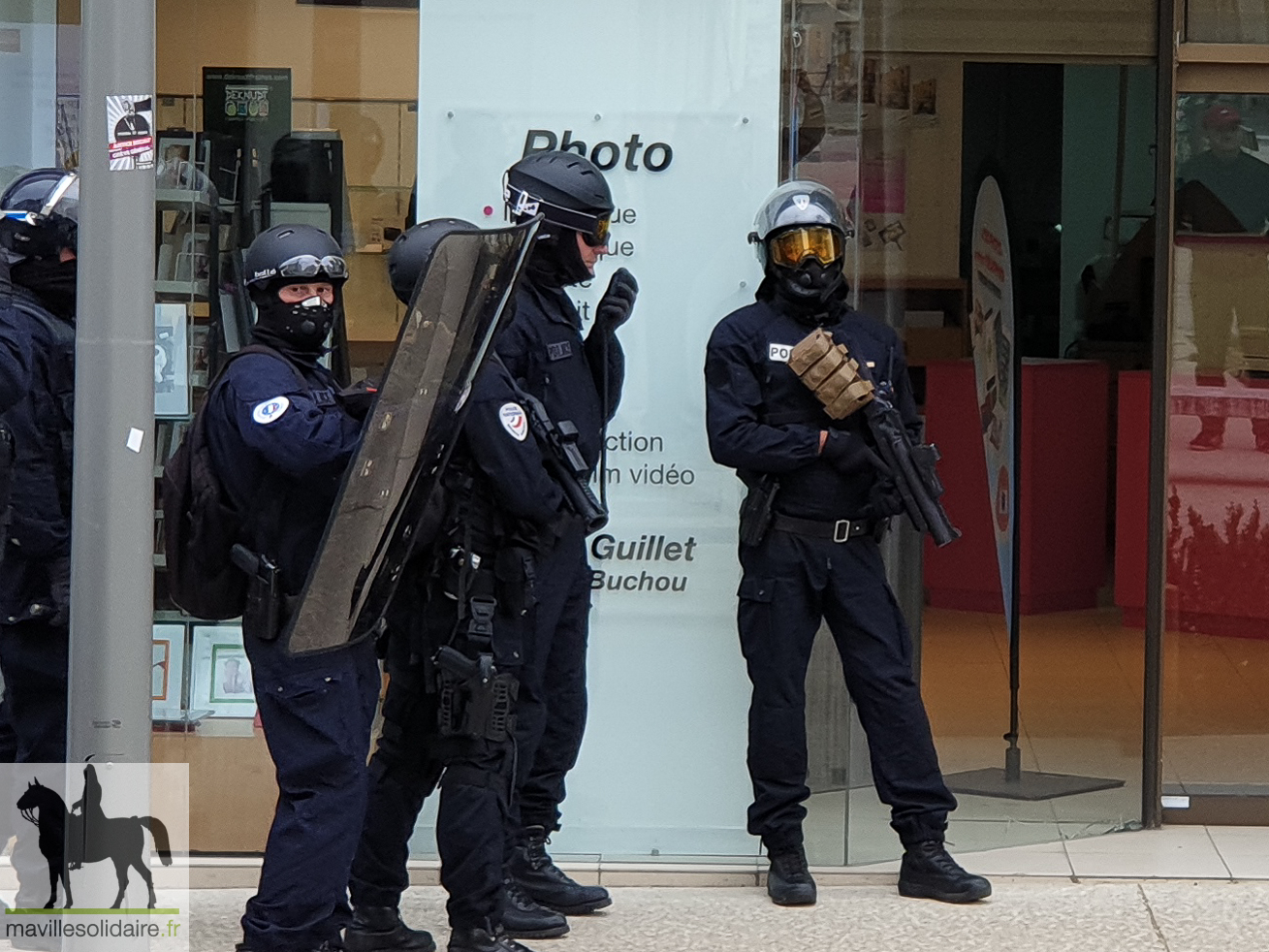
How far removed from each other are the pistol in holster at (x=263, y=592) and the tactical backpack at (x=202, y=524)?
0.20ft

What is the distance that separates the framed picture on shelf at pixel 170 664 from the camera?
5.95 m

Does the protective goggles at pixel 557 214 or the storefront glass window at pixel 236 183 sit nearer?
the protective goggles at pixel 557 214

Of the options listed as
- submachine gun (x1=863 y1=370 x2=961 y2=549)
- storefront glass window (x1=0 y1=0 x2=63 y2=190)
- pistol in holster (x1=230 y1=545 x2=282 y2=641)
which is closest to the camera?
pistol in holster (x1=230 y1=545 x2=282 y2=641)

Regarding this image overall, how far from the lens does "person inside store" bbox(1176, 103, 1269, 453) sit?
6824 mm

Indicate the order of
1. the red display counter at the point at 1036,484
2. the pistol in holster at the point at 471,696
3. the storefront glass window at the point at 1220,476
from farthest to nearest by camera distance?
the red display counter at the point at 1036,484 → the storefront glass window at the point at 1220,476 → the pistol in holster at the point at 471,696

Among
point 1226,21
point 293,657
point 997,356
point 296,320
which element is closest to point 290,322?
point 296,320

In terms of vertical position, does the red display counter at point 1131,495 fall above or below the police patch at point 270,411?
below

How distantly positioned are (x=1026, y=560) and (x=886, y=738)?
3.94 m

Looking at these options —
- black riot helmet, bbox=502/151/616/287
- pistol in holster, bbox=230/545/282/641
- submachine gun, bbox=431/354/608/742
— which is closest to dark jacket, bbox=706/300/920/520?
black riot helmet, bbox=502/151/616/287

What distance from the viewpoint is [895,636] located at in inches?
219

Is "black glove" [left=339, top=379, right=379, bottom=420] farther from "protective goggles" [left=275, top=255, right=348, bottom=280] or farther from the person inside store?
the person inside store

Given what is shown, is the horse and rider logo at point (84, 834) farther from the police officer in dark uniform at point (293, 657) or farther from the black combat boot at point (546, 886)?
the black combat boot at point (546, 886)

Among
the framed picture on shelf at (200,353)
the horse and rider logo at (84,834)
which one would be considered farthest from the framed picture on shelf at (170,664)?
the horse and rider logo at (84,834)

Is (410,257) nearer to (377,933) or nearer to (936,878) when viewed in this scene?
(377,933)
